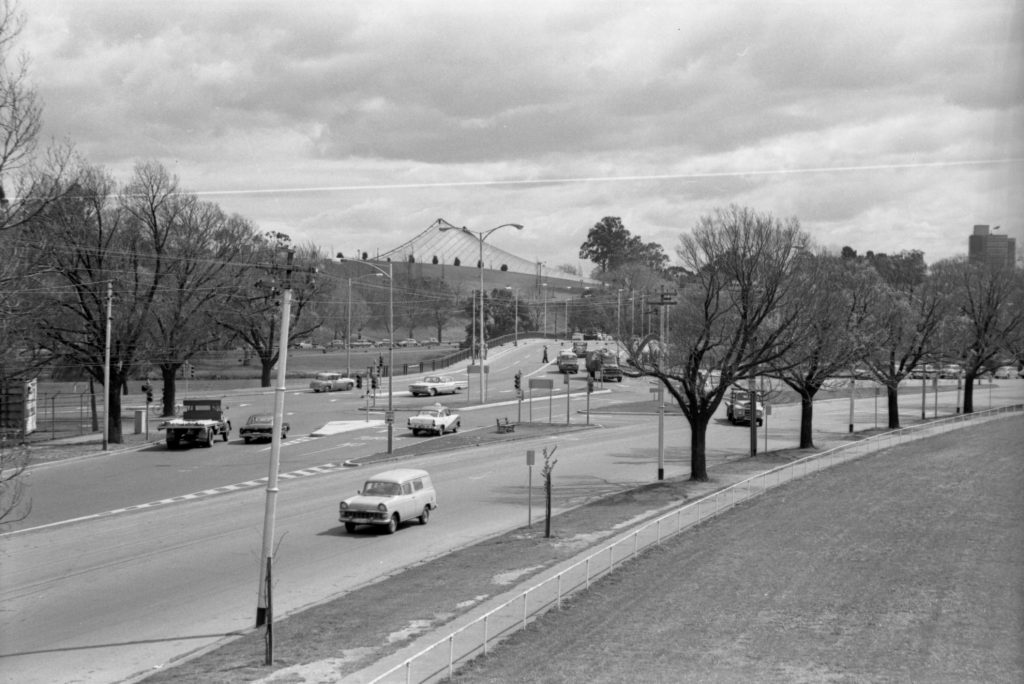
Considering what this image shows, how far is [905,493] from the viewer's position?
32.9m

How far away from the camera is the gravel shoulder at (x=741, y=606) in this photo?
15.3m

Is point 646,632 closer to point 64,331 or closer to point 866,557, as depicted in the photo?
point 866,557

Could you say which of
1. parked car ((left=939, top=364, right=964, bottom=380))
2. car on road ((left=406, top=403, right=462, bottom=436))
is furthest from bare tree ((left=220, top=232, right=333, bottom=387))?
parked car ((left=939, top=364, right=964, bottom=380))

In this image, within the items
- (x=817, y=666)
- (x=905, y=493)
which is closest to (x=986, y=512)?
(x=905, y=493)

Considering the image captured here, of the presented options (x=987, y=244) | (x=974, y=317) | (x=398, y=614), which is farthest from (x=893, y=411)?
(x=398, y=614)

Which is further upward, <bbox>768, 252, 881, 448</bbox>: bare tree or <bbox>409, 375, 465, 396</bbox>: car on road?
<bbox>768, 252, 881, 448</bbox>: bare tree

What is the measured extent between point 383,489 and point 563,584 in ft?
32.3

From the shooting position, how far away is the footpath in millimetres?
15453

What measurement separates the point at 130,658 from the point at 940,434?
46.0 meters

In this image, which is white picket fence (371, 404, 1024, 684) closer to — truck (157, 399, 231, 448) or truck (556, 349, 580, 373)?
truck (157, 399, 231, 448)

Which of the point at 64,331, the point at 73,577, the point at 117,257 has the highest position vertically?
the point at 117,257

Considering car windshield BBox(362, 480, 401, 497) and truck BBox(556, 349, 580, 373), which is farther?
truck BBox(556, 349, 580, 373)

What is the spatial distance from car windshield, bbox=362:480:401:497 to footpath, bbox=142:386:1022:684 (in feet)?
12.3

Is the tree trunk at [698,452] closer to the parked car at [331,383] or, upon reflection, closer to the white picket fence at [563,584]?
the white picket fence at [563,584]
